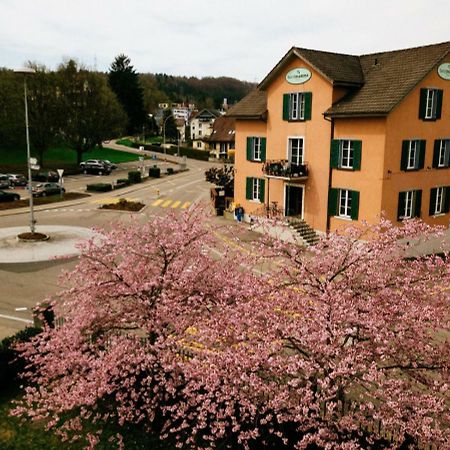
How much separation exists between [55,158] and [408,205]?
2442 inches

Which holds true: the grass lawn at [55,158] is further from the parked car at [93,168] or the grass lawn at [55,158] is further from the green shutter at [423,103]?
the green shutter at [423,103]

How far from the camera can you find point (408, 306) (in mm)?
9508

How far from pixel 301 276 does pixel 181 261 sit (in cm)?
343

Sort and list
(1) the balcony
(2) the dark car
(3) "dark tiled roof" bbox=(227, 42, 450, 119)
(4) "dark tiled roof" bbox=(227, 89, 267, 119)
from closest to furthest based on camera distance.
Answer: (3) "dark tiled roof" bbox=(227, 42, 450, 119) → (1) the balcony → (4) "dark tiled roof" bbox=(227, 89, 267, 119) → (2) the dark car

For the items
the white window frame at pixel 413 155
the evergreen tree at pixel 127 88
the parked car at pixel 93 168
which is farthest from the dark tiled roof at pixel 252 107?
the evergreen tree at pixel 127 88

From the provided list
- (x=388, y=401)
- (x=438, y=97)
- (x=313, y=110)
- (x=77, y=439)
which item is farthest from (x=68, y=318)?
(x=438, y=97)

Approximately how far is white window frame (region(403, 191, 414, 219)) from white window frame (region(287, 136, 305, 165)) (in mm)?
6622

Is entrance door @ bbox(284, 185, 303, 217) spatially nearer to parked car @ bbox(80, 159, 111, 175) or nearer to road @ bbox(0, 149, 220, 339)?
road @ bbox(0, 149, 220, 339)

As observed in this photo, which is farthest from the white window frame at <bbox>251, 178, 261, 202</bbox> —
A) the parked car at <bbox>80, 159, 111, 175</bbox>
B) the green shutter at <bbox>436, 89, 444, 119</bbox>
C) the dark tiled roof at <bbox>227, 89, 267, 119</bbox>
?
the parked car at <bbox>80, 159, 111, 175</bbox>

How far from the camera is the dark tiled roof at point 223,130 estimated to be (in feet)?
285

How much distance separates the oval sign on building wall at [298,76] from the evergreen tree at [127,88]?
7979 centimetres

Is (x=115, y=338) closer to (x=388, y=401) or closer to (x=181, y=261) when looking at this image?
(x=181, y=261)

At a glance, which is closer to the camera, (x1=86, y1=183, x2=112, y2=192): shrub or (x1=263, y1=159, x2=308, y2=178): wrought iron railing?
(x1=263, y1=159, x2=308, y2=178): wrought iron railing

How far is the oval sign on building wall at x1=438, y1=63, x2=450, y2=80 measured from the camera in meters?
27.7
